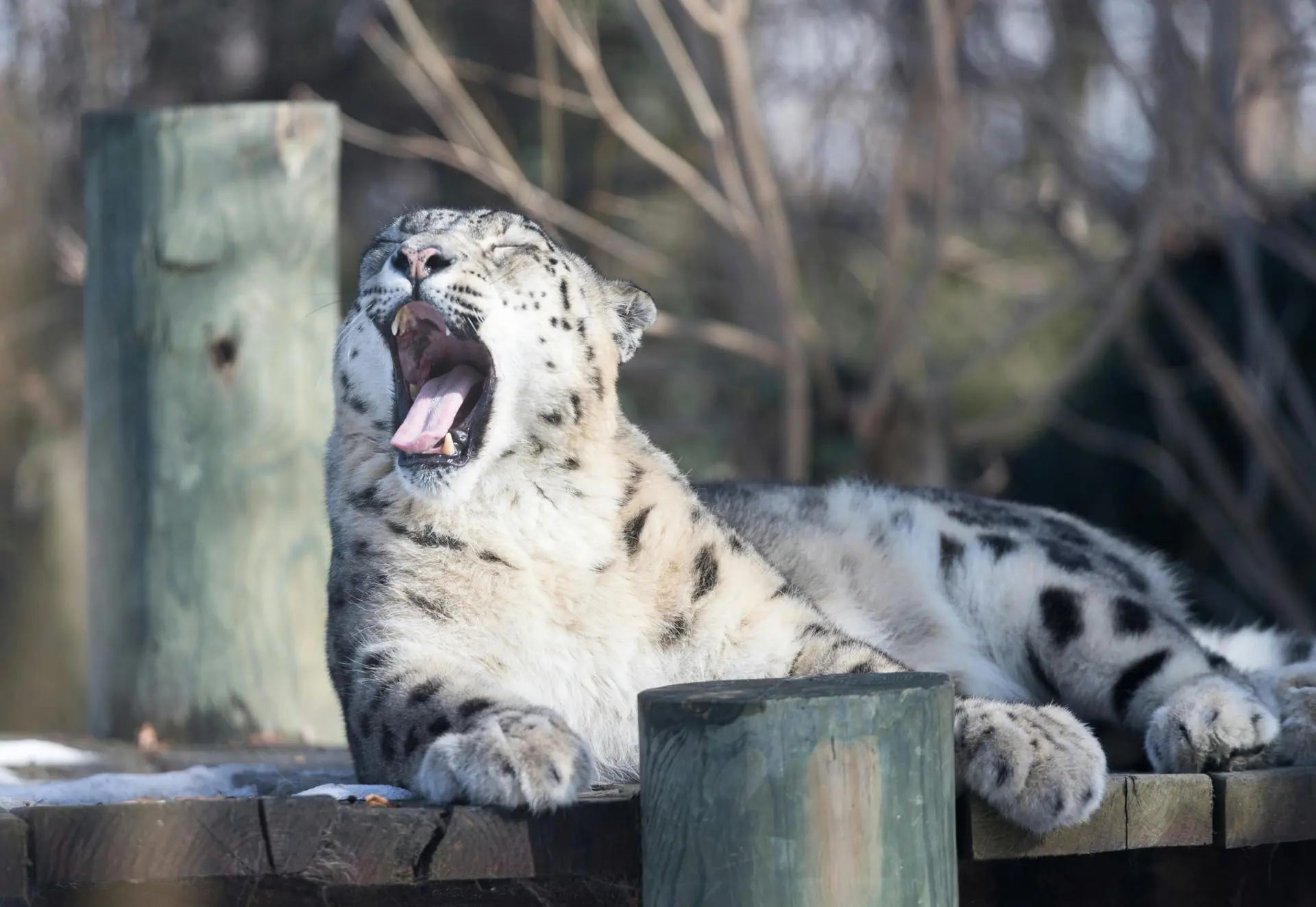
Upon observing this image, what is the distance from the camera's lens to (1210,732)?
3.43 m

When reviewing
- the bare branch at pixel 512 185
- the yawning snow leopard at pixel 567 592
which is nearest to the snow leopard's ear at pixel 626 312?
the yawning snow leopard at pixel 567 592

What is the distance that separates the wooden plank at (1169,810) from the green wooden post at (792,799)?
2.18 feet

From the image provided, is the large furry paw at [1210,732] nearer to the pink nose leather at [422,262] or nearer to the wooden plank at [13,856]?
the pink nose leather at [422,262]

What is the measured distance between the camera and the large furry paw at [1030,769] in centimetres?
294

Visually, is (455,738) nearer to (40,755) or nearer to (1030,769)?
(1030,769)

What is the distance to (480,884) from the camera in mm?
2830

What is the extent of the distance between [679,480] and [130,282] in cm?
213

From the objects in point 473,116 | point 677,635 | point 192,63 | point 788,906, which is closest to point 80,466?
point 192,63

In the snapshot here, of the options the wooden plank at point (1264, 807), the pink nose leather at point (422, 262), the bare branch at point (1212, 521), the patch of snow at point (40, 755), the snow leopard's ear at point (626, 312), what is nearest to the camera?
the wooden plank at point (1264, 807)

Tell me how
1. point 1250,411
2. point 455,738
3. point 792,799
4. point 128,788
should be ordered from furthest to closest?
point 1250,411
point 128,788
point 455,738
point 792,799

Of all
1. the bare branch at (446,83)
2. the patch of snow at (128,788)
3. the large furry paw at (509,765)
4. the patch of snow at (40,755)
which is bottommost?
the patch of snow at (128,788)

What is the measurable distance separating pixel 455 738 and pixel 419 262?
1.20 metres

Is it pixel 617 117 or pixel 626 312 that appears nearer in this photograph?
pixel 626 312

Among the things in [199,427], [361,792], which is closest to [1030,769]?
[361,792]
